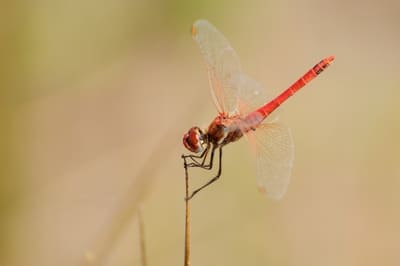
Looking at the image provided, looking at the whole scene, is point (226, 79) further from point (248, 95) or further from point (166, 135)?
point (166, 135)

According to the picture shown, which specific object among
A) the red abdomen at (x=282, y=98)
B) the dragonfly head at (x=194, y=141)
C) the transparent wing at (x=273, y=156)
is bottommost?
the transparent wing at (x=273, y=156)

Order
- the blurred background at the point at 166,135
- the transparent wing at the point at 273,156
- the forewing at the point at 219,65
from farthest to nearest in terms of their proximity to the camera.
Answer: the blurred background at the point at 166,135
the forewing at the point at 219,65
the transparent wing at the point at 273,156

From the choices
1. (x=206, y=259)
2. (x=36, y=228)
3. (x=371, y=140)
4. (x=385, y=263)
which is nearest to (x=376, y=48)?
(x=371, y=140)

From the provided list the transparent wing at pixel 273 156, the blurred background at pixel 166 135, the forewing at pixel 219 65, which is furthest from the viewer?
the blurred background at pixel 166 135

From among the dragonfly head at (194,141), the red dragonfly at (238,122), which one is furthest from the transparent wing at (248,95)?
the dragonfly head at (194,141)

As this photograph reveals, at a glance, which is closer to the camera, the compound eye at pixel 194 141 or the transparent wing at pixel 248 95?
the compound eye at pixel 194 141

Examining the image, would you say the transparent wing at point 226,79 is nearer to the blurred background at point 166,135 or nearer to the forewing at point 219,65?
the forewing at point 219,65

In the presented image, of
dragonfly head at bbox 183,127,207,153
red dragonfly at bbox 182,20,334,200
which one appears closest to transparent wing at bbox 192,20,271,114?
red dragonfly at bbox 182,20,334,200

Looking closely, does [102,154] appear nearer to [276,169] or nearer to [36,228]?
[36,228]

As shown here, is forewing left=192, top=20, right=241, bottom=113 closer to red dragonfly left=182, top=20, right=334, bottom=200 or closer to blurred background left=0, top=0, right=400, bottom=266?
red dragonfly left=182, top=20, right=334, bottom=200
